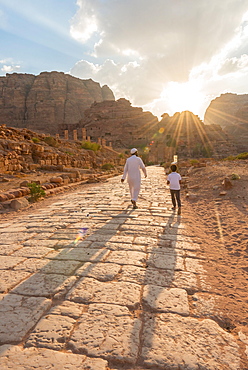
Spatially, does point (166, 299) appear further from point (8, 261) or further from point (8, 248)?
point (8, 248)

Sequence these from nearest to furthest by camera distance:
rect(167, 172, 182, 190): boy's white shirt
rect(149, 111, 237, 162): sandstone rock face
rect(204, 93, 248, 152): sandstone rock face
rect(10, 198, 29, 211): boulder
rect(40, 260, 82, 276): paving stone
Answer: rect(40, 260, 82, 276): paving stone
rect(167, 172, 182, 190): boy's white shirt
rect(10, 198, 29, 211): boulder
rect(149, 111, 237, 162): sandstone rock face
rect(204, 93, 248, 152): sandstone rock face

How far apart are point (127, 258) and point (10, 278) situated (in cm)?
152

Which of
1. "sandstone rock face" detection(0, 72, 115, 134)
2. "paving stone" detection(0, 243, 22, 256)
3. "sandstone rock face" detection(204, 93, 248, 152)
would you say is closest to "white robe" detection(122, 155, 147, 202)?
"paving stone" detection(0, 243, 22, 256)

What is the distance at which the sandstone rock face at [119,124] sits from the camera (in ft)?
230

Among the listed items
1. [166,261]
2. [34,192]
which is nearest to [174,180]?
[166,261]

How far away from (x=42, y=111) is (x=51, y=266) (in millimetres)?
85887

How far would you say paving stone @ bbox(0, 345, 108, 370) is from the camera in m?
1.54

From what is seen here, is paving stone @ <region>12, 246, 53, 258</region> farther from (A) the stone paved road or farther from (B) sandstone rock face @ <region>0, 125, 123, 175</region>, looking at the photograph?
(B) sandstone rock face @ <region>0, 125, 123, 175</region>

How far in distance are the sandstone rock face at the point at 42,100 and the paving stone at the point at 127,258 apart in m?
75.1

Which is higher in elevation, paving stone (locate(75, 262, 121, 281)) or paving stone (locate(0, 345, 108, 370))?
paving stone (locate(0, 345, 108, 370))

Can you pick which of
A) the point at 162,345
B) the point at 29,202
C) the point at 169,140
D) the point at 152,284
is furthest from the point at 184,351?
the point at 169,140

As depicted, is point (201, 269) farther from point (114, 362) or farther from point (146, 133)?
point (146, 133)

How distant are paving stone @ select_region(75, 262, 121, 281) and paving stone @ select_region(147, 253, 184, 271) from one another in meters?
0.50

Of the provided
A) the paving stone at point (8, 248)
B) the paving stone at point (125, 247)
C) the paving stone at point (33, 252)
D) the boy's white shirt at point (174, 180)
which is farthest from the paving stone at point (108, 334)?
the boy's white shirt at point (174, 180)
